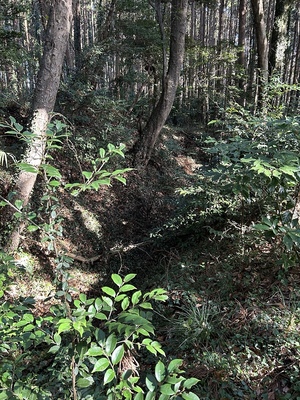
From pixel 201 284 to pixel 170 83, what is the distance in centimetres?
533

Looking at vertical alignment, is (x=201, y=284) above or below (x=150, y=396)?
below

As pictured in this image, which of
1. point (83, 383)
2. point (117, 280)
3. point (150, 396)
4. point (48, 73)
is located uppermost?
point (48, 73)

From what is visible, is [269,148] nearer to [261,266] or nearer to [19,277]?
[261,266]

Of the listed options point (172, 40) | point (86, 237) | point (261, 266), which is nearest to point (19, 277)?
point (86, 237)

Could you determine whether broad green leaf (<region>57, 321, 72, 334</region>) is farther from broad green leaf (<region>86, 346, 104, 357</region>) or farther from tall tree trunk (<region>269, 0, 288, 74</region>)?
tall tree trunk (<region>269, 0, 288, 74</region>)

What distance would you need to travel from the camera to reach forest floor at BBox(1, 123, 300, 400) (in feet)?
7.42

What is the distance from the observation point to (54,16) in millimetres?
4277

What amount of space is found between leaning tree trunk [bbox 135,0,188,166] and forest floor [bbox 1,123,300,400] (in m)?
1.63

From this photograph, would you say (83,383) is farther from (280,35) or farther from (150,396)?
(280,35)

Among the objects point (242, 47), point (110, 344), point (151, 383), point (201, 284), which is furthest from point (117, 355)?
point (242, 47)

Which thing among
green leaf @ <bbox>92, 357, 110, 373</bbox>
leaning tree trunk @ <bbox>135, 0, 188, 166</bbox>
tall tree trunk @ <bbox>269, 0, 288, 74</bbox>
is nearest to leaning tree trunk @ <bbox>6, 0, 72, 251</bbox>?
leaning tree trunk @ <bbox>135, 0, 188, 166</bbox>

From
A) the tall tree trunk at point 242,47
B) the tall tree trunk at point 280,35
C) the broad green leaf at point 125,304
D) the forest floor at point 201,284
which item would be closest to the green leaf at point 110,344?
the broad green leaf at point 125,304

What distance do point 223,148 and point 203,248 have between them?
7.31ft

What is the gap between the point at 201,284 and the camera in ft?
11.5
